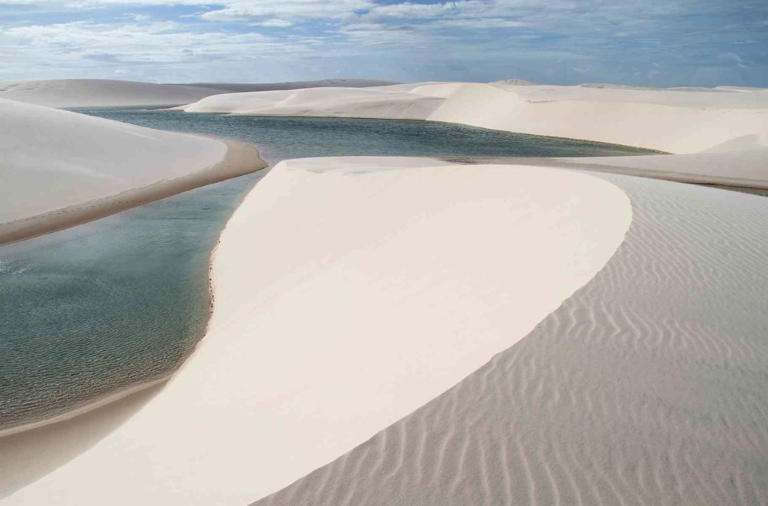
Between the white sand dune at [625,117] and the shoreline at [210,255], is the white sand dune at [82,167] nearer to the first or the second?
the shoreline at [210,255]

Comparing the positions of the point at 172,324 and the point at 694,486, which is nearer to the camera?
the point at 694,486

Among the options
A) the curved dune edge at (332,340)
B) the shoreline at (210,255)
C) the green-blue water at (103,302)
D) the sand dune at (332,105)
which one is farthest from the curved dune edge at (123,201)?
the sand dune at (332,105)

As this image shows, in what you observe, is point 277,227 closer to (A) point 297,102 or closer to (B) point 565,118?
(B) point 565,118

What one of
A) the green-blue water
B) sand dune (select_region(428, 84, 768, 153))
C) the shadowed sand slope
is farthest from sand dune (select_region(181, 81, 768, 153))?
the shadowed sand slope

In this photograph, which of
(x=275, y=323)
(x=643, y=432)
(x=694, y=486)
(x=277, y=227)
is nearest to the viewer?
(x=694, y=486)

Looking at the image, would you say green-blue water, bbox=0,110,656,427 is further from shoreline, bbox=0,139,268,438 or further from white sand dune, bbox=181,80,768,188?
white sand dune, bbox=181,80,768,188

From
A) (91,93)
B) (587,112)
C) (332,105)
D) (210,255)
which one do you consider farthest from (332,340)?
(91,93)

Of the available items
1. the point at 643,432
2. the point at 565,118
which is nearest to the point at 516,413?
the point at 643,432
